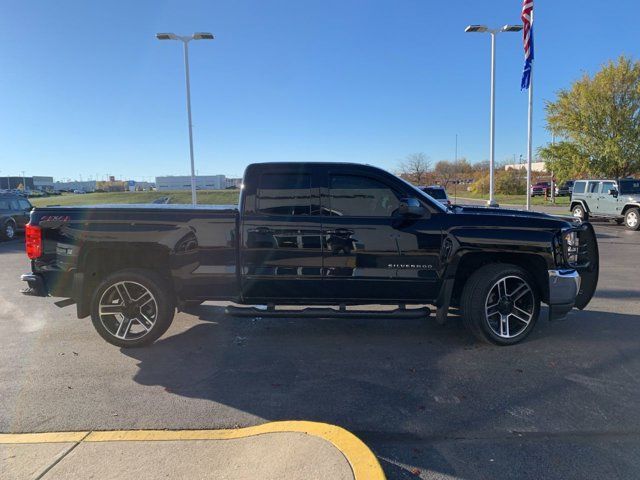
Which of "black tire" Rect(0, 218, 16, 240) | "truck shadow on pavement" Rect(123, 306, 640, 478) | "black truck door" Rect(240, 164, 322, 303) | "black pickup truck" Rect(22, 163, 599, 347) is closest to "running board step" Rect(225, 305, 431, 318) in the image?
"black pickup truck" Rect(22, 163, 599, 347)

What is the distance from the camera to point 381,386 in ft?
13.0

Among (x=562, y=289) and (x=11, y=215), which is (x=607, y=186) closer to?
(x=562, y=289)

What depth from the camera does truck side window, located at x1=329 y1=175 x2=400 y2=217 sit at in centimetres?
488

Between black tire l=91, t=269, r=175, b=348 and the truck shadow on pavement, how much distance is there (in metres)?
0.20

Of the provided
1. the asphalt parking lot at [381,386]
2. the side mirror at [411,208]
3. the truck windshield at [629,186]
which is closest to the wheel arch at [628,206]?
the truck windshield at [629,186]

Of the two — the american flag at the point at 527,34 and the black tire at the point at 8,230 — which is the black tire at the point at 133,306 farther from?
the american flag at the point at 527,34

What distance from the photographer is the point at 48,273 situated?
4930 mm

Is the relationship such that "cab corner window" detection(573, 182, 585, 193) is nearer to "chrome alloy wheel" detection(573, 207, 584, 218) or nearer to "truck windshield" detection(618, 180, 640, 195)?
"chrome alloy wheel" detection(573, 207, 584, 218)

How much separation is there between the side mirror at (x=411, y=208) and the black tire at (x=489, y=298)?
94cm

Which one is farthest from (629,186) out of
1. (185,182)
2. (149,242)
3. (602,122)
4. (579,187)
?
(185,182)

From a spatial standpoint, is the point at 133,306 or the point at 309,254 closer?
the point at 309,254

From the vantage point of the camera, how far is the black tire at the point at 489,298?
4773mm

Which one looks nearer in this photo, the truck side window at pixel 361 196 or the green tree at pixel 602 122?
the truck side window at pixel 361 196

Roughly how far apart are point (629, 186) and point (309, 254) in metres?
18.4
